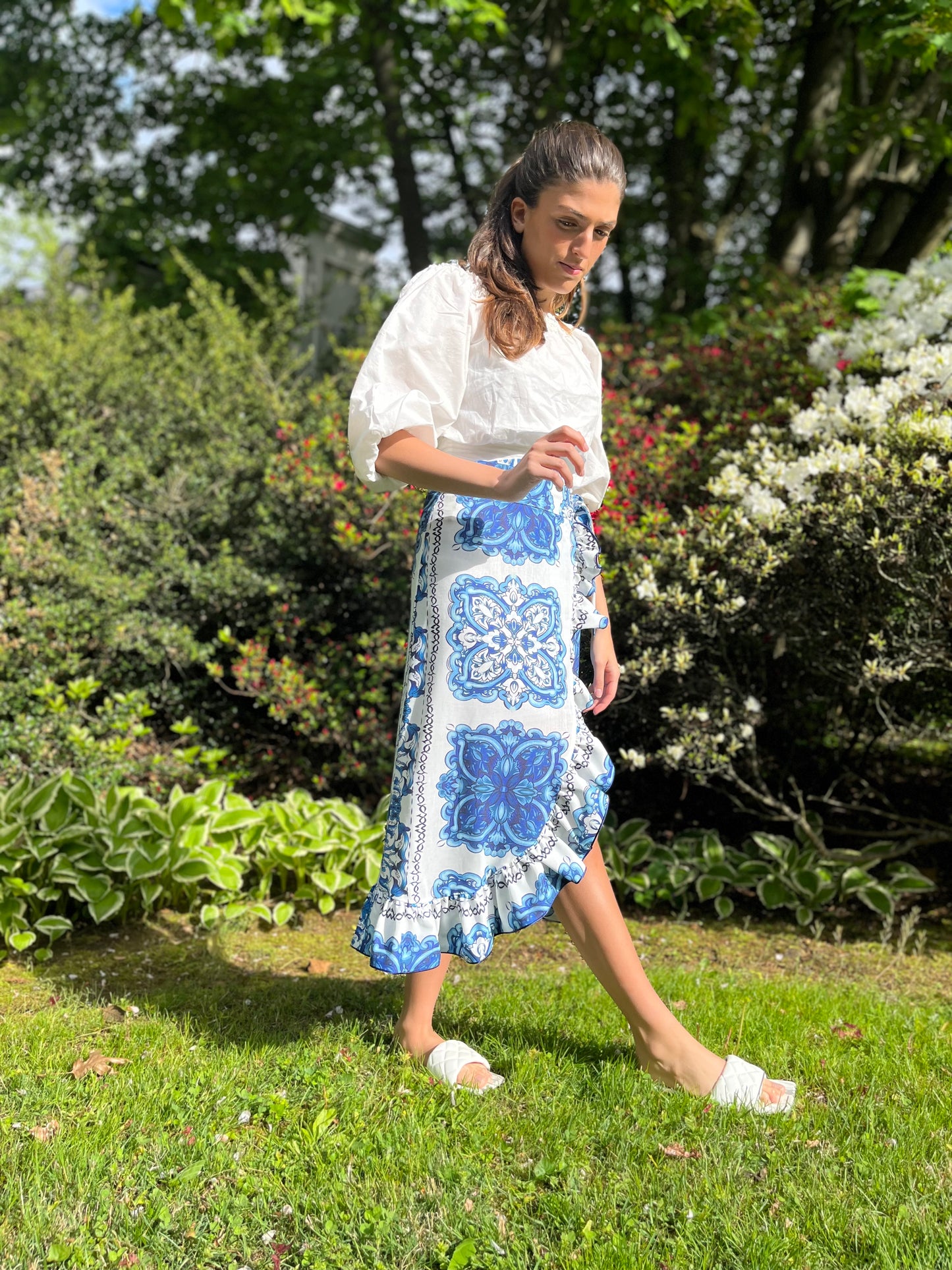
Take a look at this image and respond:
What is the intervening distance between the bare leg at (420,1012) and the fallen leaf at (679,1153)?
0.57 metres

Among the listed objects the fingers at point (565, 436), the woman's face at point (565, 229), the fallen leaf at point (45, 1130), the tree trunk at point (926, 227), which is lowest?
the fallen leaf at point (45, 1130)

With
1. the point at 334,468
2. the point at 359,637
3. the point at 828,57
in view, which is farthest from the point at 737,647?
the point at 828,57

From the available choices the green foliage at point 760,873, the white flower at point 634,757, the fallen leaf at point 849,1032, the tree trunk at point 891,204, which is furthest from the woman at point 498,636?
the tree trunk at point 891,204

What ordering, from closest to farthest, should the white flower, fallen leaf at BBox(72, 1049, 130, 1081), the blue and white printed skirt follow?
the blue and white printed skirt, fallen leaf at BBox(72, 1049, 130, 1081), the white flower

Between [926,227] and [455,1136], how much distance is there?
17.8ft

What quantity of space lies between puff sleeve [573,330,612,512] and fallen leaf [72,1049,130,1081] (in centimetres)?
167

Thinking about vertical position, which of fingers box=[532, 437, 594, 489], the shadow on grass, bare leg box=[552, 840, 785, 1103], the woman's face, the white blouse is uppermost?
the woman's face

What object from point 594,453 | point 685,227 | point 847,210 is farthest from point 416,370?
point 685,227

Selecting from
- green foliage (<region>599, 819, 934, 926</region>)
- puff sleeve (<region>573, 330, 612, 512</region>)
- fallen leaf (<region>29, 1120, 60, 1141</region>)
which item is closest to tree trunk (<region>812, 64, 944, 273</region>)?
green foliage (<region>599, 819, 934, 926</region>)

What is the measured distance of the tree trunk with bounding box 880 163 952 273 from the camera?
5.79 meters

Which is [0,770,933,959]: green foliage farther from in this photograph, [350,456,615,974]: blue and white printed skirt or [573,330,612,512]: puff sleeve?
[573,330,612,512]: puff sleeve

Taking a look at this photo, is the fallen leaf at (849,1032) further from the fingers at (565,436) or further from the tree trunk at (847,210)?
the tree trunk at (847,210)

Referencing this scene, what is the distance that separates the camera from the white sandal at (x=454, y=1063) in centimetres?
234

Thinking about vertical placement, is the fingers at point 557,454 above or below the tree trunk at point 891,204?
below
